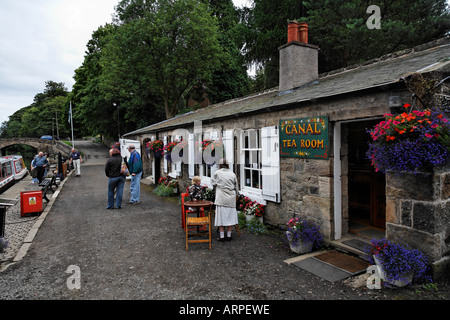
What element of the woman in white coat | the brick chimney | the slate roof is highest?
the brick chimney

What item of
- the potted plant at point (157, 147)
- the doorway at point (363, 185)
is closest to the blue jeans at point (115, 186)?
the potted plant at point (157, 147)

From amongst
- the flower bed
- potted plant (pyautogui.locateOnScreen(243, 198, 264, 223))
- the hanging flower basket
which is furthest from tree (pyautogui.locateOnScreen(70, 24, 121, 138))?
the flower bed

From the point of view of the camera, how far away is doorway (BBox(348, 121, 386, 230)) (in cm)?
607

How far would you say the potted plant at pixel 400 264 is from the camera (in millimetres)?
3660

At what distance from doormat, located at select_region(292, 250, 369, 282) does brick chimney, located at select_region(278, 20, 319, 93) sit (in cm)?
471

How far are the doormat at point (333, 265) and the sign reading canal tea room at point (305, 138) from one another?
1.75 meters

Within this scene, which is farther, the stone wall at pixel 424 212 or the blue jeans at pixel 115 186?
the blue jeans at pixel 115 186

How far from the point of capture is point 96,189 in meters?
13.2

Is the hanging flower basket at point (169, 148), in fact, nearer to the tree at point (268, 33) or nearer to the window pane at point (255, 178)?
the window pane at point (255, 178)

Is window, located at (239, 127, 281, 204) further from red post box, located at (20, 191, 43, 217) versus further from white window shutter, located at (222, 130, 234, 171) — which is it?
red post box, located at (20, 191, 43, 217)

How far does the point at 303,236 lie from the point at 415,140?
7.93 ft

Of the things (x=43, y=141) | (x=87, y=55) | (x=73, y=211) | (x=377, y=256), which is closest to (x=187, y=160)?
(x=73, y=211)

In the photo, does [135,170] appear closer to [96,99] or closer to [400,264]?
[400,264]
